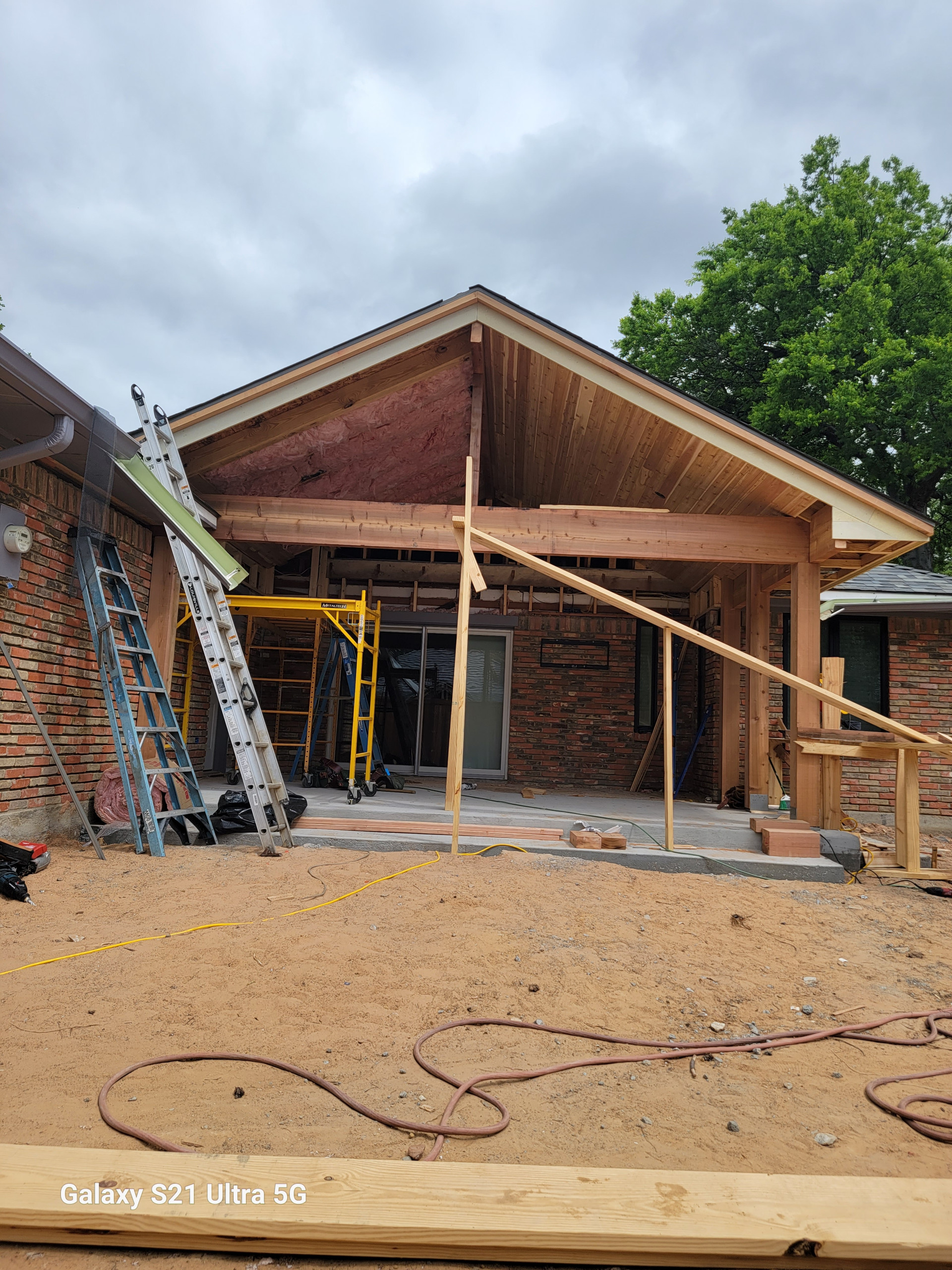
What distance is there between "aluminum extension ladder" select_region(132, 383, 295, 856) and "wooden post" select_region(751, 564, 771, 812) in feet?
16.8

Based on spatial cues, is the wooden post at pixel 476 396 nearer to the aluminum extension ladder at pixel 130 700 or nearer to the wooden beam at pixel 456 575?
the aluminum extension ladder at pixel 130 700

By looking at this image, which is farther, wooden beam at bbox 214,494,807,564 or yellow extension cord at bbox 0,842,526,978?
wooden beam at bbox 214,494,807,564

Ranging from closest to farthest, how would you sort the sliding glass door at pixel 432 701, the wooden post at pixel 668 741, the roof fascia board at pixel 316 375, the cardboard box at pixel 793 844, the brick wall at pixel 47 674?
the brick wall at pixel 47 674 → the wooden post at pixel 668 741 → the cardboard box at pixel 793 844 → the roof fascia board at pixel 316 375 → the sliding glass door at pixel 432 701

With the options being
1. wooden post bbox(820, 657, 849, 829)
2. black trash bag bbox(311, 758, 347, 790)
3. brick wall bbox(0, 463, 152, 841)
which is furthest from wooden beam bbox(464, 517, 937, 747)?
black trash bag bbox(311, 758, 347, 790)

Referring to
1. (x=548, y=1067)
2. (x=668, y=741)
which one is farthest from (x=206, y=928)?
(x=668, y=741)

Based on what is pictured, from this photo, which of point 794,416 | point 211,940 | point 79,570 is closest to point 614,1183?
point 211,940

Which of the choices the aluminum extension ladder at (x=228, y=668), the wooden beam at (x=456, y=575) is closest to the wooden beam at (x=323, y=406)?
the aluminum extension ladder at (x=228, y=668)

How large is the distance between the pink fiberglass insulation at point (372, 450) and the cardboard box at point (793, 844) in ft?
17.7

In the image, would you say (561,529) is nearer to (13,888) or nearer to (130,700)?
(130,700)

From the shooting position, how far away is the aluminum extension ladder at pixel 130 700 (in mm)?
5750

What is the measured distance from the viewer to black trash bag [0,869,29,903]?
4379mm

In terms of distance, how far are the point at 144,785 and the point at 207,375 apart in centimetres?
10634

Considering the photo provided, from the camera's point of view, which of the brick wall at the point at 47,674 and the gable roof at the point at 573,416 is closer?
the brick wall at the point at 47,674

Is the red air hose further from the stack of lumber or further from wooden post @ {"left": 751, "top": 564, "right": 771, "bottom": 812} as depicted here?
wooden post @ {"left": 751, "top": 564, "right": 771, "bottom": 812}
